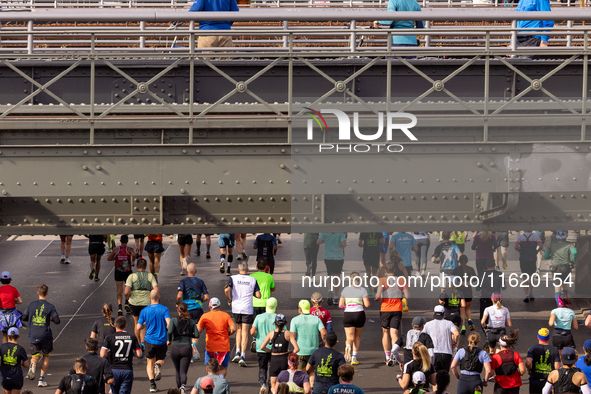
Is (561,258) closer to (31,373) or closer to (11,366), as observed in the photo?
(31,373)

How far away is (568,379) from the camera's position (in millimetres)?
9117

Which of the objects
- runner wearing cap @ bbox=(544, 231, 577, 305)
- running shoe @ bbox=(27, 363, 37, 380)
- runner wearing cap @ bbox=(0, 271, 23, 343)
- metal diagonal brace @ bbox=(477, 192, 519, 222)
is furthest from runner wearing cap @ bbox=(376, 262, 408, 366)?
runner wearing cap @ bbox=(0, 271, 23, 343)

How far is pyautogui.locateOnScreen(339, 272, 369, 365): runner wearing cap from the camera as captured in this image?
38.1 feet

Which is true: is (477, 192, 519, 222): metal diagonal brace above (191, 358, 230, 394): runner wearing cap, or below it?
above

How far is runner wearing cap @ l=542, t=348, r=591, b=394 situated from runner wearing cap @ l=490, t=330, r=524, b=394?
1.40 ft

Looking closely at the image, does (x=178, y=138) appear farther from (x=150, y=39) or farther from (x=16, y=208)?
(x=150, y=39)

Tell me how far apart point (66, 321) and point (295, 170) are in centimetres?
790

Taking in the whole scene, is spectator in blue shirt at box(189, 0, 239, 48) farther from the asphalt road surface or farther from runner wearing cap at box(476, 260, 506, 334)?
runner wearing cap at box(476, 260, 506, 334)

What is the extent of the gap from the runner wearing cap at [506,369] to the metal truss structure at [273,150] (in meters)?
1.94

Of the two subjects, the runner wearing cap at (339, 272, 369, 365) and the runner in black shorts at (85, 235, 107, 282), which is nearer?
the runner wearing cap at (339, 272, 369, 365)

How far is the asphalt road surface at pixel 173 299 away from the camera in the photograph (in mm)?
11336

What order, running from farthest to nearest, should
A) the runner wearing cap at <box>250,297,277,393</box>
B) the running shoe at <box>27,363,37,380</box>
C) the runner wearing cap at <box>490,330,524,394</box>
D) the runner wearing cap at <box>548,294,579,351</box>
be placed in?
the runner wearing cap at <box>548,294,579,351</box>, the running shoe at <box>27,363,37,380</box>, the runner wearing cap at <box>250,297,277,393</box>, the runner wearing cap at <box>490,330,524,394</box>

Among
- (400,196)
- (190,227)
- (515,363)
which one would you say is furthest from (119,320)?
(515,363)

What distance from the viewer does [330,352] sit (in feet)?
30.5
